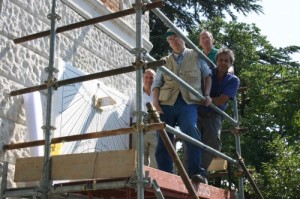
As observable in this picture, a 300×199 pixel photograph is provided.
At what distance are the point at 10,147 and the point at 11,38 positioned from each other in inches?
41.7

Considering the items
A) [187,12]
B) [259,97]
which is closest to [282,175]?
[259,97]

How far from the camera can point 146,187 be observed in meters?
3.75

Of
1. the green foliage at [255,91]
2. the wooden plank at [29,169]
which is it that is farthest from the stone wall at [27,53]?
the green foliage at [255,91]

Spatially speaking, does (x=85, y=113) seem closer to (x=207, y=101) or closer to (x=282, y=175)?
(x=207, y=101)

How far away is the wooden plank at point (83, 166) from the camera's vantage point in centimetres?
386

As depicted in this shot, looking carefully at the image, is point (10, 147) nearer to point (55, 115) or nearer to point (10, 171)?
point (10, 171)

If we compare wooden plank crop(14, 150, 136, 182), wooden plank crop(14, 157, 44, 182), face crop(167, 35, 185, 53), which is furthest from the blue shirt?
wooden plank crop(14, 157, 44, 182)

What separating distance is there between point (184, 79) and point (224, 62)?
53 centimetres

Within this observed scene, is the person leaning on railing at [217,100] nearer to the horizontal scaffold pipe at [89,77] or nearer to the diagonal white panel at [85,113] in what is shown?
the diagonal white panel at [85,113]

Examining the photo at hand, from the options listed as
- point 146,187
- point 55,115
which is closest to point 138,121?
point 146,187

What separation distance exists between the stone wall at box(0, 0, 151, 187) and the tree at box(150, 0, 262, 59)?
9246mm

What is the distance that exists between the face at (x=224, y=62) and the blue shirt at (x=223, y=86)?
0.28 ft

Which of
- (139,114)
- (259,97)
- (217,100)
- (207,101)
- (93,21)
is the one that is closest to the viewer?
(139,114)

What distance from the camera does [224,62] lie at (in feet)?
18.1
